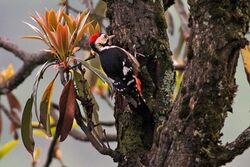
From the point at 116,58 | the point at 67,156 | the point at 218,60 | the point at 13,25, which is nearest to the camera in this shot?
A: the point at 218,60

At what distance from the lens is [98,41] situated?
3.02 metres

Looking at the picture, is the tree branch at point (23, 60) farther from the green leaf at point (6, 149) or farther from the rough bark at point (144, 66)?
the rough bark at point (144, 66)

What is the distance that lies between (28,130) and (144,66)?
49 cm

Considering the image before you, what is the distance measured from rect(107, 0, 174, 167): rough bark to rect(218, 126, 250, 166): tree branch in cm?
36

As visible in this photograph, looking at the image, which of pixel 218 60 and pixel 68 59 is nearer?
pixel 218 60

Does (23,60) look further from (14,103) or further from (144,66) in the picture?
(144,66)

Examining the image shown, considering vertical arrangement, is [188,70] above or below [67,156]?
above

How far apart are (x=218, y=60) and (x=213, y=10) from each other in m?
0.16

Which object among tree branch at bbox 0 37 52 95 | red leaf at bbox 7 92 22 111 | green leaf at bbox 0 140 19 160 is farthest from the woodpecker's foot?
red leaf at bbox 7 92 22 111

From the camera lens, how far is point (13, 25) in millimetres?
76688

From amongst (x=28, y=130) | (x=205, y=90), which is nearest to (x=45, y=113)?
(x=28, y=130)

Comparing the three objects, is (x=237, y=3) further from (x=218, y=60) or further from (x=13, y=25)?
(x=13, y=25)

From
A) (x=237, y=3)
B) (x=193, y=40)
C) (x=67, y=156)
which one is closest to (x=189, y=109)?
(x=193, y=40)

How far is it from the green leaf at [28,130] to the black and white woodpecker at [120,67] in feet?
1.10
